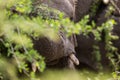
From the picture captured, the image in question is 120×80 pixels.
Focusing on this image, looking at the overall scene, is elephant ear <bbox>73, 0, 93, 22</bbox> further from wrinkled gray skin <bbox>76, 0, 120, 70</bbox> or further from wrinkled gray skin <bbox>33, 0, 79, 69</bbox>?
wrinkled gray skin <bbox>33, 0, 79, 69</bbox>

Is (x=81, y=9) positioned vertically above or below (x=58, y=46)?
below

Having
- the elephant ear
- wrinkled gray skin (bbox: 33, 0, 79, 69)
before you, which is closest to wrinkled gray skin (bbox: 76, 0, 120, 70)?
the elephant ear

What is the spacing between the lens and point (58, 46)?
2268 millimetres

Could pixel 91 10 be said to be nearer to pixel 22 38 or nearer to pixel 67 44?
pixel 67 44

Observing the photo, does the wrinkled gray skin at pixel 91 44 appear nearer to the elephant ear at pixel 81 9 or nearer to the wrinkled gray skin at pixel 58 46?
the elephant ear at pixel 81 9

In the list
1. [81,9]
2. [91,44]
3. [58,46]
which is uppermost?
[58,46]

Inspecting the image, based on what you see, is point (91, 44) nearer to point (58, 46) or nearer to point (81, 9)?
point (81, 9)

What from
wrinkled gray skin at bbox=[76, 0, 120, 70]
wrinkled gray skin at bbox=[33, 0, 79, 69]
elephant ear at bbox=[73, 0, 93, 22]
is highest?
wrinkled gray skin at bbox=[33, 0, 79, 69]

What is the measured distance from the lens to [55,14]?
206cm

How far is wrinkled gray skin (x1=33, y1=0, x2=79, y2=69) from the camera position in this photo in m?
2.17

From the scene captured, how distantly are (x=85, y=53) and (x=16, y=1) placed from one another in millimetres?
2513

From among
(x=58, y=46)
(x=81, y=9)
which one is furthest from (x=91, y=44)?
(x=58, y=46)

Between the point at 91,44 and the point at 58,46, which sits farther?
the point at 91,44

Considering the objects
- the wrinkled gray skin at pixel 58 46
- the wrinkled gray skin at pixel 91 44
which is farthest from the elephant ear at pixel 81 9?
the wrinkled gray skin at pixel 58 46
